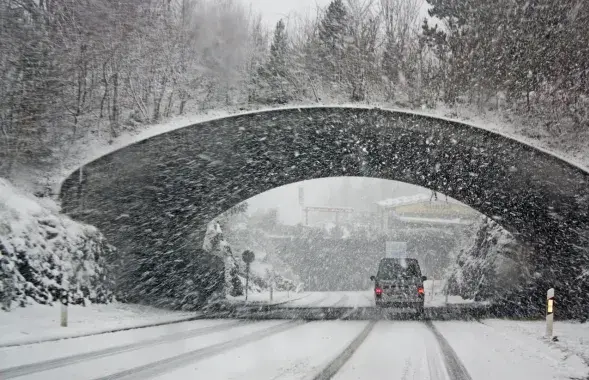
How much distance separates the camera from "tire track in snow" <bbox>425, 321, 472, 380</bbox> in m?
7.62

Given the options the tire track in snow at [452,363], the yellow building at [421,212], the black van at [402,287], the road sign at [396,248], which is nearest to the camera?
the tire track in snow at [452,363]

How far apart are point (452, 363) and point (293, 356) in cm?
258

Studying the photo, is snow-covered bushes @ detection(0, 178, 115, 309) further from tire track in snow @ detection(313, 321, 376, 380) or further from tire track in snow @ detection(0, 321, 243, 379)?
tire track in snow @ detection(313, 321, 376, 380)

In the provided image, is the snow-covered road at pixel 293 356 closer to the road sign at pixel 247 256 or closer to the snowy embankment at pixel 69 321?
the snowy embankment at pixel 69 321

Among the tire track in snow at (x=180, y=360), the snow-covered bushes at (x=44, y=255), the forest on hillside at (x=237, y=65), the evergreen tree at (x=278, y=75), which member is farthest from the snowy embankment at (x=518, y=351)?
the snow-covered bushes at (x=44, y=255)

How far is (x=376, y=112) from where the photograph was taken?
707 inches

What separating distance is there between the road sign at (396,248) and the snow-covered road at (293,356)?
37.0 metres

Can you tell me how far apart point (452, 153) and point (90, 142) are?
1252cm

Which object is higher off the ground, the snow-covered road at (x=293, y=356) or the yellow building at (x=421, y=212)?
the yellow building at (x=421, y=212)

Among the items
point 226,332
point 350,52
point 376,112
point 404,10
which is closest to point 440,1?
point 404,10

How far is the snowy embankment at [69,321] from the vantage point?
1144 centimetres

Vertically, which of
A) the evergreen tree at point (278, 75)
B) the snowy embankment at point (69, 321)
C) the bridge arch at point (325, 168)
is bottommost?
the snowy embankment at point (69, 321)

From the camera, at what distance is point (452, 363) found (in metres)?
8.84

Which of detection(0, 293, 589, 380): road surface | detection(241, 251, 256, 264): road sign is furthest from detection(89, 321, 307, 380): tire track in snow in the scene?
detection(241, 251, 256, 264): road sign
